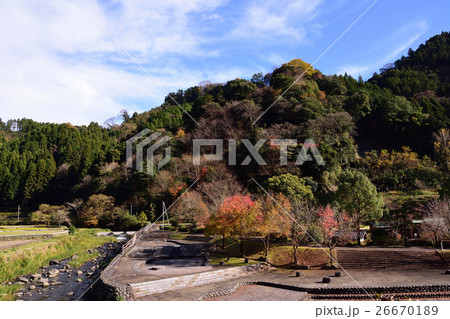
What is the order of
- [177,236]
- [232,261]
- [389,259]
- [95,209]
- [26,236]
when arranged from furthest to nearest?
[95,209]
[177,236]
[26,236]
[232,261]
[389,259]

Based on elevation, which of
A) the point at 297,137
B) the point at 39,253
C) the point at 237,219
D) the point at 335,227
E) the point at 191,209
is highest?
the point at 297,137

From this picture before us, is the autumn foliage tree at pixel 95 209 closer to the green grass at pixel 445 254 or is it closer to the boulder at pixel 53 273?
the boulder at pixel 53 273

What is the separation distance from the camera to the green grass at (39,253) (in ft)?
68.6

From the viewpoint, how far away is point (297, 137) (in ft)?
131

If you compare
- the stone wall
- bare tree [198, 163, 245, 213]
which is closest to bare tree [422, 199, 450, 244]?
bare tree [198, 163, 245, 213]

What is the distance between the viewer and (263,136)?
4156 cm

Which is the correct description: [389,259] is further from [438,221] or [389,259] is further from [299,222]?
[299,222]

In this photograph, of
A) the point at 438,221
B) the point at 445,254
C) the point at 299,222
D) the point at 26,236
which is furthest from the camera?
the point at 26,236

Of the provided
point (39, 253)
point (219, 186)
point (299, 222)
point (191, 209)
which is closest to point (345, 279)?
point (299, 222)

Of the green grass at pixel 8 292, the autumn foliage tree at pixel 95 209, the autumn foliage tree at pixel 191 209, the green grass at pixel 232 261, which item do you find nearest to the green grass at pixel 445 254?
the green grass at pixel 232 261

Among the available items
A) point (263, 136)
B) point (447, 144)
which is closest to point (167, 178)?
point (263, 136)

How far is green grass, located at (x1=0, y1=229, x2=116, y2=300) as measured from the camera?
20.9 meters

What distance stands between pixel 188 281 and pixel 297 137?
89.7 feet

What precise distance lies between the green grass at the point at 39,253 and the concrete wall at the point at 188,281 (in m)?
7.70
